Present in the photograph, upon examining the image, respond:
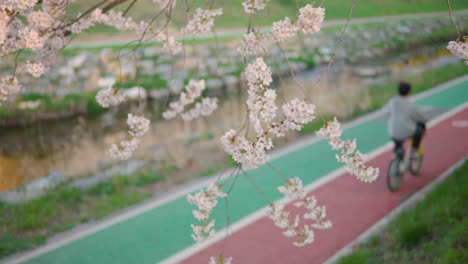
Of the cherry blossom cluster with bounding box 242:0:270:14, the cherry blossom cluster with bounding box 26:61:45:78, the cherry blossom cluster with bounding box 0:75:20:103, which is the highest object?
the cherry blossom cluster with bounding box 242:0:270:14

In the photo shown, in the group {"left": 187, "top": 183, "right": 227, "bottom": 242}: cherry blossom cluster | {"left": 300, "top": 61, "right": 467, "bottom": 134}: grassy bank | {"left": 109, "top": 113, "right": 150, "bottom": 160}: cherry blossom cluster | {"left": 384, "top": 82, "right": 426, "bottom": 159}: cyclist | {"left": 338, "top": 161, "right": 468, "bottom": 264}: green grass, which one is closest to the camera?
{"left": 187, "top": 183, "right": 227, "bottom": 242}: cherry blossom cluster

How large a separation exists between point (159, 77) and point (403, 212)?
38.1 ft

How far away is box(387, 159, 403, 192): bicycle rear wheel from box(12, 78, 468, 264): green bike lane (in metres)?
1.18

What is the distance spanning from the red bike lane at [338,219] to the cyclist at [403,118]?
741 millimetres

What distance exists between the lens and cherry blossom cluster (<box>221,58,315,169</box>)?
2.26 metres

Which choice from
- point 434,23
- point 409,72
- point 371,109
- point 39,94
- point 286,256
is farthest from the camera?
point 434,23

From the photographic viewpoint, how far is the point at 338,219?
5273 mm

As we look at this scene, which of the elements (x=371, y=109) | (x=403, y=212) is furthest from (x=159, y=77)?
(x=403, y=212)

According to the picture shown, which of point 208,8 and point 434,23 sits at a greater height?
point 208,8

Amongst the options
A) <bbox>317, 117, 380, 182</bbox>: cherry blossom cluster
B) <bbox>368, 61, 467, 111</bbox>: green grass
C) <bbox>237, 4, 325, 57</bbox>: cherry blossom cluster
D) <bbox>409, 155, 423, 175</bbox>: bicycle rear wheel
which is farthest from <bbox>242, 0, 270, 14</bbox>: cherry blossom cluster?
<bbox>368, 61, 467, 111</bbox>: green grass

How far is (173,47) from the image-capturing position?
3.71 m

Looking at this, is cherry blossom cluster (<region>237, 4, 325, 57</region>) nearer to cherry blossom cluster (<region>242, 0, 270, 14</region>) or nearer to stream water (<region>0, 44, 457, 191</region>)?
cherry blossom cluster (<region>242, 0, 270, 14</region>)

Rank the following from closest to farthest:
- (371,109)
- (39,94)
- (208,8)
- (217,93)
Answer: (208,8), (371,109), (39,94), (217,93)

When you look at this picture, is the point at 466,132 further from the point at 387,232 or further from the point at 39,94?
the point at 39,94
